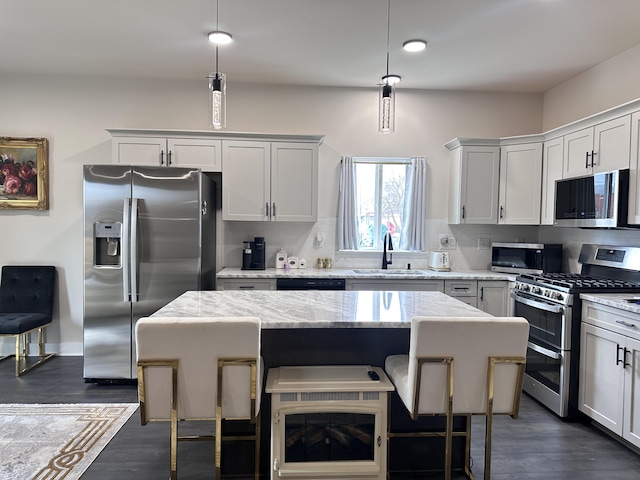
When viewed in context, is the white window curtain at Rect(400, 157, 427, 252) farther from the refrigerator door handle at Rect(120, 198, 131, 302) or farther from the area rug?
the area rug

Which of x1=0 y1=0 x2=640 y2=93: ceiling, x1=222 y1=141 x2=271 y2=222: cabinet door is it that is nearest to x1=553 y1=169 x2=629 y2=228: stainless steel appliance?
x1=0 y1=0 x2=640 y2=93: ceiling

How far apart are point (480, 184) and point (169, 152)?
318cm

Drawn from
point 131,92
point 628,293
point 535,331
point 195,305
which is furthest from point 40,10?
point 628,293

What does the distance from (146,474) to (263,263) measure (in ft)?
7.42

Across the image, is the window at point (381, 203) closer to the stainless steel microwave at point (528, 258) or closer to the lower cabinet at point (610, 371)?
the stainless steel microwave at point (528, 258)

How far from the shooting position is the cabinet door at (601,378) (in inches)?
100

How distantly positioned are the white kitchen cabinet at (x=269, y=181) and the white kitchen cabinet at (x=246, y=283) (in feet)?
2.09

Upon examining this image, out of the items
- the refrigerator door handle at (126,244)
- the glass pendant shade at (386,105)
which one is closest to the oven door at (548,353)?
the glass pendant shade at (386,105)

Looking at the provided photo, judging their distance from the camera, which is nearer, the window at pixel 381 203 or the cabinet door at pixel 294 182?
the cabinet door at pixel 294 182

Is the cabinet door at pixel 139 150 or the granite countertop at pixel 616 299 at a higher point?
the cabinet door at pixel 139 150

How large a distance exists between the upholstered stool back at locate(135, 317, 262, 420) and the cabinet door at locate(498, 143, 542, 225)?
11.0 ft

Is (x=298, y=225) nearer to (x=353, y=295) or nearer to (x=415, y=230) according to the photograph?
(x=415, y=230)

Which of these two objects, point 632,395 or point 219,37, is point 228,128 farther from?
point 632,395

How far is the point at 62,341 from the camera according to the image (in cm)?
425
